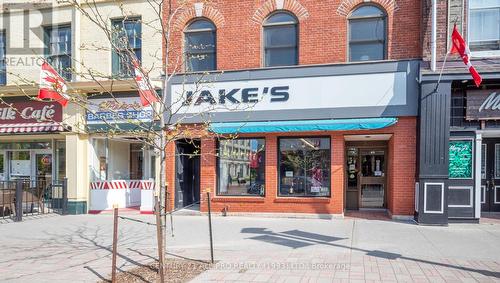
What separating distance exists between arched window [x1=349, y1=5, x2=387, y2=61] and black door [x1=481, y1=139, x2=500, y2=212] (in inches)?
184

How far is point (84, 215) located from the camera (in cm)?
1344

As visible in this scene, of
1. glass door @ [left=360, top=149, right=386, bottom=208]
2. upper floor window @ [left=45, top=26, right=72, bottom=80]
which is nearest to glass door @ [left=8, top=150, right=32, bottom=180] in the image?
upper floor window @ [left=45, top=26, right=72, bottom=80]

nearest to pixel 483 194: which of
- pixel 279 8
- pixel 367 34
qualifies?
pixel 367 34

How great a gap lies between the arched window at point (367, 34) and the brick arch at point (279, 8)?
4.85 feet

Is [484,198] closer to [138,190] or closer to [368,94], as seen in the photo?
[368,94]

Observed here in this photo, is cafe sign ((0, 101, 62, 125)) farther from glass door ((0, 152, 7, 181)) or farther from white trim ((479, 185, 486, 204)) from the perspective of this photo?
white trim ((479, 185, 486, 204))

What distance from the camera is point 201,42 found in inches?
525

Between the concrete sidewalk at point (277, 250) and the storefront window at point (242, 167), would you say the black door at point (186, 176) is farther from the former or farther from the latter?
the concrete sidewalk at point (277, 250)

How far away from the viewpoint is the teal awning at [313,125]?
36.6ft

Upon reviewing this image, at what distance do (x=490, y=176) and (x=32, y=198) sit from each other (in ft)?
48.2

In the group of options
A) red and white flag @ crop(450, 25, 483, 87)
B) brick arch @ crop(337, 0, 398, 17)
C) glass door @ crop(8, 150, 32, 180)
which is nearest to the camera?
red and white flag @ crop(450, 25, 483, 87)

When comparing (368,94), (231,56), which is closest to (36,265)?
(231,56)

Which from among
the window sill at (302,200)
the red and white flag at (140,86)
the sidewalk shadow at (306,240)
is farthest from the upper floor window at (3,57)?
the sidewalk shadow at (306,240)

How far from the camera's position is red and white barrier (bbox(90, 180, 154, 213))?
1352cm
